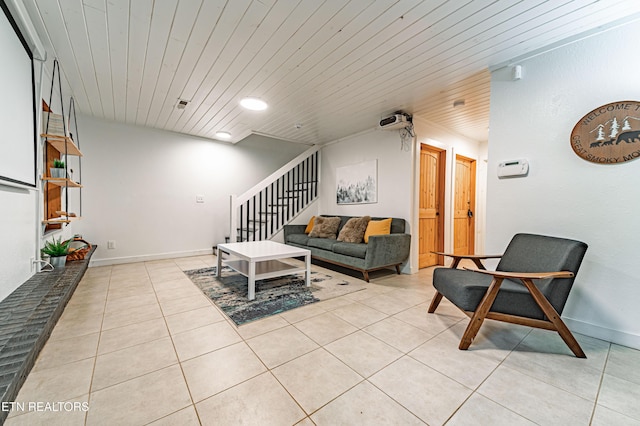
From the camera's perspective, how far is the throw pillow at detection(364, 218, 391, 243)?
366 centimetres

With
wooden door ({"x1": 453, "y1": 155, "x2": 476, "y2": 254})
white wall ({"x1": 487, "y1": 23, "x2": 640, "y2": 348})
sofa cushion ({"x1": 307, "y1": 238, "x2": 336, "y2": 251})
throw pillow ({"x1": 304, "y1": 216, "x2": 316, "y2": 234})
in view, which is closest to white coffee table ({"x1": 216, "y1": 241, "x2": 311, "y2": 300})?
sofa cushion ({"x1": 307, "y1": 238, "x2": 336, "y2": 251})

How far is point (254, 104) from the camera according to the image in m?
3.29

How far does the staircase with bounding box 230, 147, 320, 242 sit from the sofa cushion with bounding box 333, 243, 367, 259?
1.68m

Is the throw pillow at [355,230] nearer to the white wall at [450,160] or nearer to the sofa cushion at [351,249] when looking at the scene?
the sofa cushion at [351,249]

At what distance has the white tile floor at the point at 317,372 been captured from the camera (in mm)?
1171

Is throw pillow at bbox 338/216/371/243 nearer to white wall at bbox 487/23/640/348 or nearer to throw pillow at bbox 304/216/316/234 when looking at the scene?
throw pillow at bbox 304/216/316/234

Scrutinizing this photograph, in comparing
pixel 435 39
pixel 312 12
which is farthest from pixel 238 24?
pixel 435 39

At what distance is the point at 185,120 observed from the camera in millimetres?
3984

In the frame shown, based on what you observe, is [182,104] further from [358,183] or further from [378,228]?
[378,228]

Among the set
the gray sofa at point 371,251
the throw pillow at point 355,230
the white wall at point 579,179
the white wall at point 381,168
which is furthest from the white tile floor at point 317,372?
the white wall at point 381,168

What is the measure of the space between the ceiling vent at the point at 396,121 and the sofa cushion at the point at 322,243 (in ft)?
6.47

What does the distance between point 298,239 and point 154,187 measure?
2792 mm

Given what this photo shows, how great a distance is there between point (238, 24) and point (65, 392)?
8.34 ft

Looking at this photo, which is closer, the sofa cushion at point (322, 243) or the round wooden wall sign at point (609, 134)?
the round wooden wall sign at point (609, 134)
